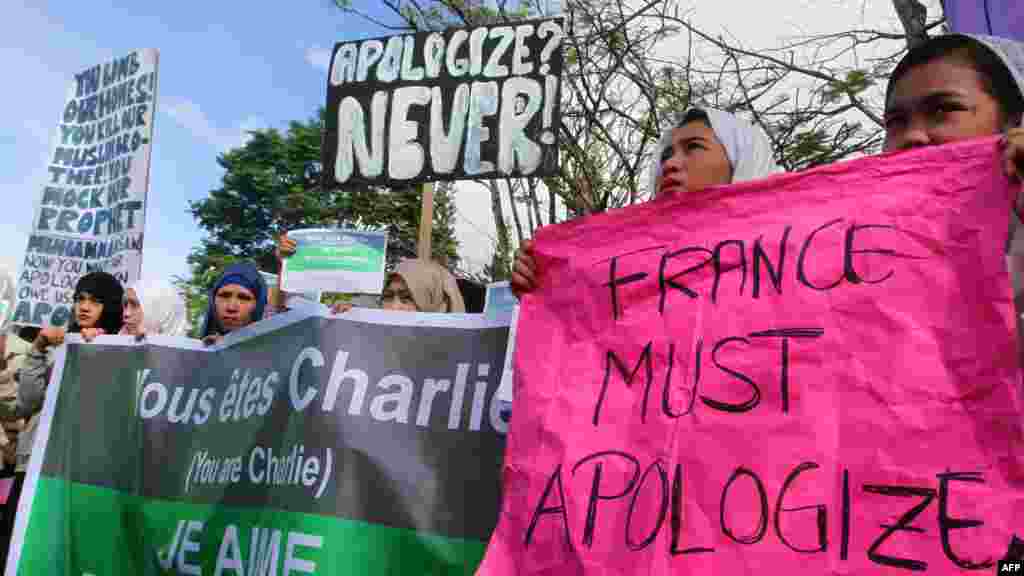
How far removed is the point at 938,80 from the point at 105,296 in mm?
3582

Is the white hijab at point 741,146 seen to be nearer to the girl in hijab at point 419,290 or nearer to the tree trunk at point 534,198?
the girl in hijab at point 419,290

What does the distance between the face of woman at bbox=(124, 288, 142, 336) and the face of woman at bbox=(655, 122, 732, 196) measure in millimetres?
3333

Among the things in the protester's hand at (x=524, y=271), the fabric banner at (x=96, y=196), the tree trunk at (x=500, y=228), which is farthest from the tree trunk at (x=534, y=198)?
the protester's hand at (x=524, y=271)

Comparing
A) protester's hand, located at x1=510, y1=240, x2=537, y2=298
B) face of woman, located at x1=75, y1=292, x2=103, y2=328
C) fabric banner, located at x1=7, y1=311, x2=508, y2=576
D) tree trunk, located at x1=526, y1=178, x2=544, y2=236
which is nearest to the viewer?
protester's hand, located at x1=510, y1=240, x2=537, y2=298

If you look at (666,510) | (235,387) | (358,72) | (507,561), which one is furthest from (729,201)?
(358,72)

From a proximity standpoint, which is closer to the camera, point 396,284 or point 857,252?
point 857,252

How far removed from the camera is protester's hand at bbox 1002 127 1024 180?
1.26m

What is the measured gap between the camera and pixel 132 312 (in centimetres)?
459

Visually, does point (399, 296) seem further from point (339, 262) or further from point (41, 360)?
point (339, 262)

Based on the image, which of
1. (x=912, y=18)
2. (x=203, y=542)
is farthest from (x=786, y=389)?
(x=912, y=18)

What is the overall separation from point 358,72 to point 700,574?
13.8ft

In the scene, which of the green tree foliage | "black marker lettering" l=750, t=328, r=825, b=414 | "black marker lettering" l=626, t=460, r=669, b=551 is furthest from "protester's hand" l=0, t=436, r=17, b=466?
the green tree foliage

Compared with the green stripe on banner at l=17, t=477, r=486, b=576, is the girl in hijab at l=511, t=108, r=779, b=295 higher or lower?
higher

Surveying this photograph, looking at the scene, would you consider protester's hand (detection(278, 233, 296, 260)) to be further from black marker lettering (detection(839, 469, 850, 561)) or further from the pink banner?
black marker lettering (detection(839, 469, 850, 561))
